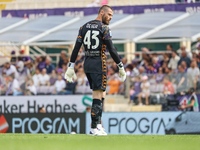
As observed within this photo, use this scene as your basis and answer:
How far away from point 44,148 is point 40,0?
65.4 feet

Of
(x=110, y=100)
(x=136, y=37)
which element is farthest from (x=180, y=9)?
(x=110, y=100)

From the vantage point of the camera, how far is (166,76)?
14.5m

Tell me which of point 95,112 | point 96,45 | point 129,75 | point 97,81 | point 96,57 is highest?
point 96,45

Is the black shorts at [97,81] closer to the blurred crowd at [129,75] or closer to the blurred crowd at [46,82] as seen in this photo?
the blurred crowd at [129,75]

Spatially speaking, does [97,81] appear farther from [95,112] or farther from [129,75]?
[129,75]

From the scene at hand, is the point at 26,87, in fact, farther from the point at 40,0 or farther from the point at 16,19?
the point at 40,0

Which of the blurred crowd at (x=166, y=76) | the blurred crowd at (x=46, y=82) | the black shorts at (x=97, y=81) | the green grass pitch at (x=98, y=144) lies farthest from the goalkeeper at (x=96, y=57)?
the blurred crowd at (x=46, y=82)

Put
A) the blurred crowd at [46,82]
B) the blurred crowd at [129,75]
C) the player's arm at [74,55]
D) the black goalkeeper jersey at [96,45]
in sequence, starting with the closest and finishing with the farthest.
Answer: the black goalkeeper jersey at [96,45] < the player's arm at [74,55] < the blurred crowd at [129,75] < the blurred crowd at [46,82]

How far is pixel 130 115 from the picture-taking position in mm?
14484

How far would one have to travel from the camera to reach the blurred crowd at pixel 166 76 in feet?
47.0

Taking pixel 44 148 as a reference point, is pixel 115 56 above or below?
above

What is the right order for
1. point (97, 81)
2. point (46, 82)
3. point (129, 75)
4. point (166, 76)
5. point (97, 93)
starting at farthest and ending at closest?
point (46, 82), point (129, 75), point (166, 76), point (97, 93), point (97, 81)

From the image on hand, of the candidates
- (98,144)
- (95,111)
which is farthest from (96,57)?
(98,144)

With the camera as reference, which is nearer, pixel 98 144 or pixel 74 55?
pixel 98 144
